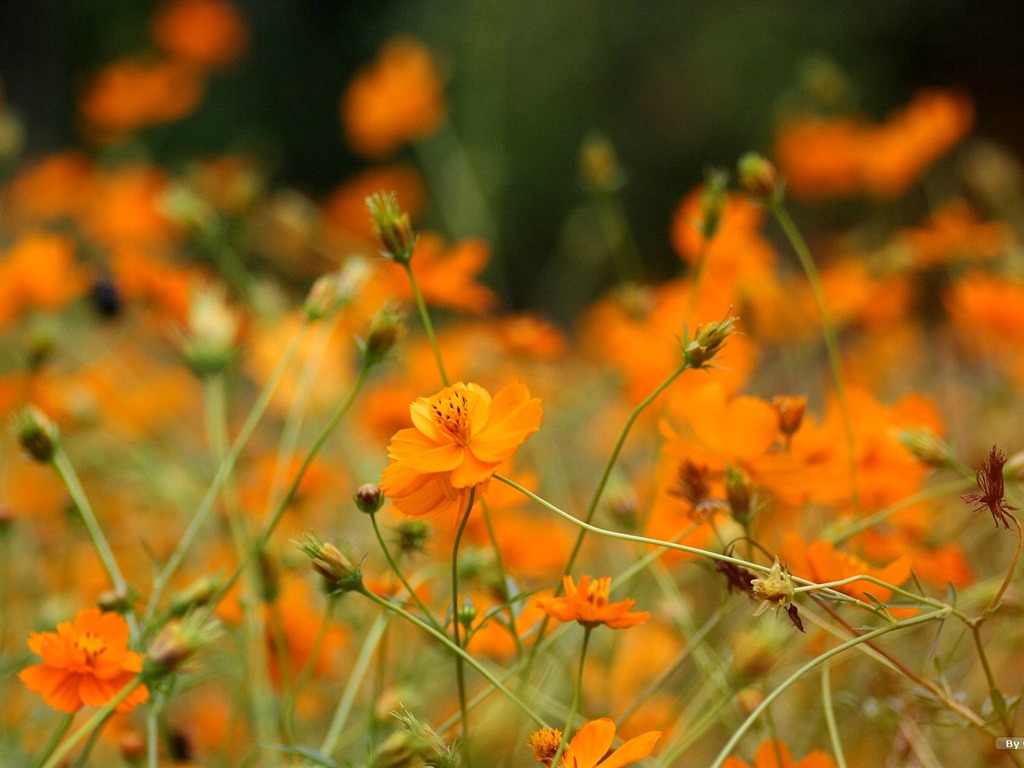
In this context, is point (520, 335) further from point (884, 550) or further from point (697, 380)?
point (884, 550)

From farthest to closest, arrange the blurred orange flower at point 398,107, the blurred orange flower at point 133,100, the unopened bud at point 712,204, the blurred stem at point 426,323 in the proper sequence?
the blurred orange flower at point 133,100
the blurred orange flower at point 398,107
the unopened bud at point 712,204
the blurred stem at point 426,323

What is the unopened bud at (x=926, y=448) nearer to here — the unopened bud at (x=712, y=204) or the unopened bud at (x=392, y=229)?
the unopened bud at (x=712, y=204)

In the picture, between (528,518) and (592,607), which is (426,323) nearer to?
(592,607)

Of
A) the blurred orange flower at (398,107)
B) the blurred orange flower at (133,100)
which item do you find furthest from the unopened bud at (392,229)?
the blurred orange flower at (133,100)

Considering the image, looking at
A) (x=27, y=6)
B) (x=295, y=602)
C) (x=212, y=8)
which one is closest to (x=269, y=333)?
(x=295, y=602)

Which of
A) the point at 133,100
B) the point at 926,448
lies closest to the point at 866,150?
the point at 926,448
